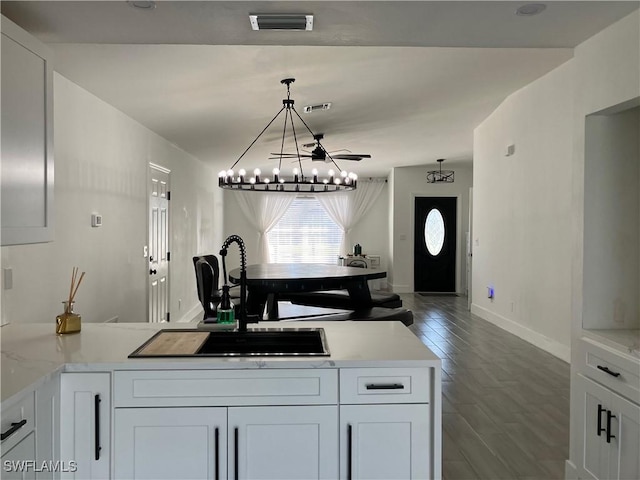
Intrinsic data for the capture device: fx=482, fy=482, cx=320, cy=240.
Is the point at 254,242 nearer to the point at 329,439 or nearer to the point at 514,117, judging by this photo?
the point at 514,117

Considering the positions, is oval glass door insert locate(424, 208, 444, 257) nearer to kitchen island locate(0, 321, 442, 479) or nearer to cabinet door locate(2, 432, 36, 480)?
kitchen island locate(0, 321, 442, 479)

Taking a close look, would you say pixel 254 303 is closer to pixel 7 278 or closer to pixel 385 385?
pixel 7 278

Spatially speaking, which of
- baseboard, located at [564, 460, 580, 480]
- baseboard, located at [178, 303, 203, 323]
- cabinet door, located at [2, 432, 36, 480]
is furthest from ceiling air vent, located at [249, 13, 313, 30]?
baseboard, located at [178, 303, 203, 323]

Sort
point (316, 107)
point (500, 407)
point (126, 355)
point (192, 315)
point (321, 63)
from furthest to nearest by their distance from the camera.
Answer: point (192, 315) < point (316, 107) < point (321, 63) < point (500, 407) < point (126, 355)

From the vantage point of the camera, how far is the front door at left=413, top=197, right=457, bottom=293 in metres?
9.96

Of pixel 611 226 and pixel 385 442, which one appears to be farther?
pixel 611 226

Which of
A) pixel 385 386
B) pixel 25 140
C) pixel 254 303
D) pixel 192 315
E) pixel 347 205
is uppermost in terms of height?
pixel 347 205

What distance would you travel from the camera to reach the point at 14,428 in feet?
4.75

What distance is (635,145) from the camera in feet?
7.70

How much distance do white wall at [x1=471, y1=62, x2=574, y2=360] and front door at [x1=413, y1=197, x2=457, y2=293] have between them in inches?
115

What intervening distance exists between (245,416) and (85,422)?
1.88ft

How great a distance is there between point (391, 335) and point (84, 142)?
9.86 feet

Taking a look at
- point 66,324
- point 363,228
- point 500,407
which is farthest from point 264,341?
point 363,228

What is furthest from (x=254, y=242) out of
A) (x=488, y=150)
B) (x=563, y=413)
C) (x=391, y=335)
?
(x=391, y=335)
